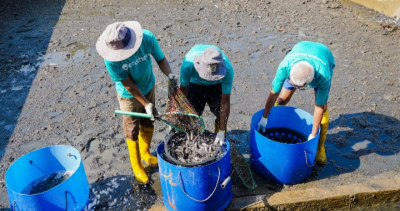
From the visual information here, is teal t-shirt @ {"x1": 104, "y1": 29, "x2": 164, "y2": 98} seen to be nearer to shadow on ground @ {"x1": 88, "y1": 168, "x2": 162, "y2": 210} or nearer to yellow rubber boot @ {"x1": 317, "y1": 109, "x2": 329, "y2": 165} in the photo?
shadow on ground @ {"x1": 88, "y1": 168, "x2": 162, "y2": 210}

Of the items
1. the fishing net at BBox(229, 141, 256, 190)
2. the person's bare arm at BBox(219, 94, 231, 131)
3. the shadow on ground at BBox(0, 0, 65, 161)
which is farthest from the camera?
the shadow on ground at BBox(0, 0, 65, 161)

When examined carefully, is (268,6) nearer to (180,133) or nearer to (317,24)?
(317,24)

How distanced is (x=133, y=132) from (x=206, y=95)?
3.22 feet

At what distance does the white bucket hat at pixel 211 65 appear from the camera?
3.18 meters

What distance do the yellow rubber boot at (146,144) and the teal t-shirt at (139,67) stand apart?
589 mm

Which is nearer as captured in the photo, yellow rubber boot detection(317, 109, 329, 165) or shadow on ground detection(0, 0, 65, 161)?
yellow rubber boot detection(317, 109, 329, 165)

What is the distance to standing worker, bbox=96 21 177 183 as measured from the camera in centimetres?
314

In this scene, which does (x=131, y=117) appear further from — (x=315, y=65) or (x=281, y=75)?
(x=315, y=65)

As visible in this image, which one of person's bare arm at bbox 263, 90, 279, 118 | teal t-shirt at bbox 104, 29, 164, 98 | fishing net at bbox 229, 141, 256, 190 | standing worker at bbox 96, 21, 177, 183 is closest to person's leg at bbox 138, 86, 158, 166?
standing worker at bbox 96, 21, 177, 183

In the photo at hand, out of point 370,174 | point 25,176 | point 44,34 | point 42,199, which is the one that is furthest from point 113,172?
point 44,34

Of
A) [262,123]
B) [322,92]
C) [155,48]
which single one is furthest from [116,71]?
[322,92]

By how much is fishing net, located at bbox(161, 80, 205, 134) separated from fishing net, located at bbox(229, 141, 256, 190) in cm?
73

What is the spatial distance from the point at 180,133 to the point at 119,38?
4.01ft

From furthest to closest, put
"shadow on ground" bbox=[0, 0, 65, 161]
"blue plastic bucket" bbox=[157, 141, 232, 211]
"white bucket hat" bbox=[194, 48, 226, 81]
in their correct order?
"shadow on ground" bbox=[0, 0, 65, 161] < "white bucket hat" bbox=[194, 48, 226, 81] < "blue plastic bucket" bbox=[157, 141, 232, 211]
